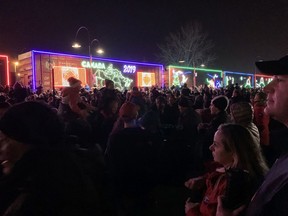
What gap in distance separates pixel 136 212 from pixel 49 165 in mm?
3363

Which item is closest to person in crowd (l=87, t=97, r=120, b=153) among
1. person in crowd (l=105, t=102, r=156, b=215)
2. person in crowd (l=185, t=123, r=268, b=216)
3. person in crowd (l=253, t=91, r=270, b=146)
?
person in crowd (l=105, t=102, r=156, b=215)

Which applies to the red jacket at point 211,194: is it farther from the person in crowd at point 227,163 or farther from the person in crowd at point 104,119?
the person in crowd at point 104,119

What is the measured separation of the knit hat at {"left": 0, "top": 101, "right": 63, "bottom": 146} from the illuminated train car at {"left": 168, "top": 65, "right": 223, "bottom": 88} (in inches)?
1531

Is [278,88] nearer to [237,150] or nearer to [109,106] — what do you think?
[237,150]

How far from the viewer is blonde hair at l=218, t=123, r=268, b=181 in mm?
2680

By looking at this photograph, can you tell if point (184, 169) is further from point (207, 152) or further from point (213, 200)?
point (213, 200)

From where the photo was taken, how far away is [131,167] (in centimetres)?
451

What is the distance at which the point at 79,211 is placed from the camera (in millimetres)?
1702

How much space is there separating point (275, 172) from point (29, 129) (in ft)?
4.13

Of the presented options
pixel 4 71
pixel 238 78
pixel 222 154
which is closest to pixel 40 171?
pixel 222 154

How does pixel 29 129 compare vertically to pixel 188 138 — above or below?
above

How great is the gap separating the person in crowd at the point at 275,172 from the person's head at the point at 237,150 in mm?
751

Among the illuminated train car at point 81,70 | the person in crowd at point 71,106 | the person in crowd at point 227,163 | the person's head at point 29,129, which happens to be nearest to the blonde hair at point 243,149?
the person in crowd at point 227,163

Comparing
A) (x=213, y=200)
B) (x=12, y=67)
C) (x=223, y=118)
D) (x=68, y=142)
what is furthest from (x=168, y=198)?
(x=12, y=67)
